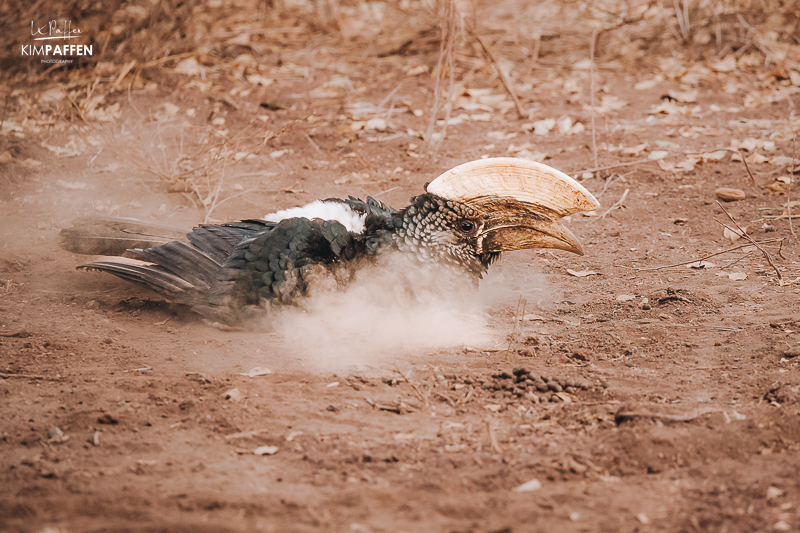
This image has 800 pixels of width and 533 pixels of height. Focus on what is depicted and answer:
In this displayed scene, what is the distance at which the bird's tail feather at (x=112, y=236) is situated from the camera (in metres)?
3.37

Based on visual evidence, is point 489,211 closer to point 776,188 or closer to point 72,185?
point 776,188

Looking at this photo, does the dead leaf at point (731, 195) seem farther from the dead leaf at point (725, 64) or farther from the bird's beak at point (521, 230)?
the dead leaf at point (725, 64)

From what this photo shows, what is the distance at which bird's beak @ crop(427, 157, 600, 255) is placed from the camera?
115 inches

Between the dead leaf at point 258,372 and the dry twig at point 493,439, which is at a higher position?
the dead leaf at point 258,372

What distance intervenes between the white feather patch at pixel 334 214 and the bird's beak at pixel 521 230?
570 mm

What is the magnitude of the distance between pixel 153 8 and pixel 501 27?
12.7 ft

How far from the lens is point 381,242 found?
2.95 m

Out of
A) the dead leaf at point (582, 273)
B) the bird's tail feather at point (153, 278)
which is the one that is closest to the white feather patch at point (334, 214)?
the bird's tail feather at point (153, 278)

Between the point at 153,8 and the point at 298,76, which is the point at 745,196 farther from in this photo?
the point at 153,8

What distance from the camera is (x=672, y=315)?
3.12 m

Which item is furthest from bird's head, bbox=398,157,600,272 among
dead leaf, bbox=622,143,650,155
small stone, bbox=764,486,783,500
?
dead leaf, bbox=622,143,650,155

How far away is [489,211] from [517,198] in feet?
0.46

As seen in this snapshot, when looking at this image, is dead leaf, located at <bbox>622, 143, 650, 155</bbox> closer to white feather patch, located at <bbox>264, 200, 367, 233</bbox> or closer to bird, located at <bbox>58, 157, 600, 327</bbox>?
bird, located at <bbox>58, 157, 600, 327</bbox>
